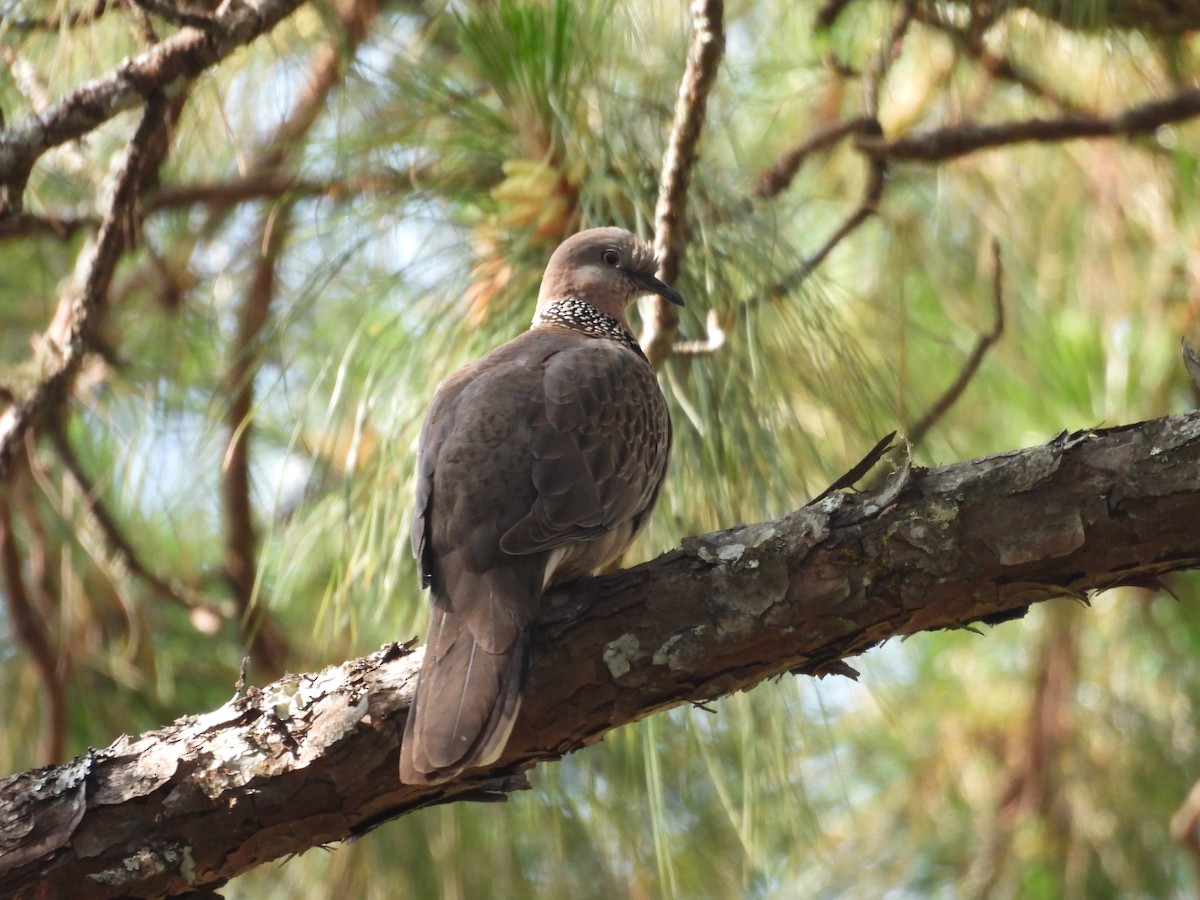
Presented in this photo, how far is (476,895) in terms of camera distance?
326 centimetres

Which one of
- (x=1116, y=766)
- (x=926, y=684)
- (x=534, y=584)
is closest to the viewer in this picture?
(x=534, y=584)

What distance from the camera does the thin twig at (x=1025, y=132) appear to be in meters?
3.06

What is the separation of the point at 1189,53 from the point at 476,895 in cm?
267

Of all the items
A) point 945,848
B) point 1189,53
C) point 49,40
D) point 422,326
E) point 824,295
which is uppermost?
point 49,40

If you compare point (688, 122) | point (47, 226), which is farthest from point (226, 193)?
point (688, 122)

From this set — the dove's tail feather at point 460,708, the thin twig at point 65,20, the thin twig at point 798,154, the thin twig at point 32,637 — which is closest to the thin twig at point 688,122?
the thin twig at point 798,154

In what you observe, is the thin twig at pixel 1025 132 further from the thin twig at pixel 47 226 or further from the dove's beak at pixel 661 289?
the thin twig at pixel 47 226

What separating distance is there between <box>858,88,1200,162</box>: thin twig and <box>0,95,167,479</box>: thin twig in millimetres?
1515

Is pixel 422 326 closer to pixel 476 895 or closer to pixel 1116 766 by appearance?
pixel 476 895

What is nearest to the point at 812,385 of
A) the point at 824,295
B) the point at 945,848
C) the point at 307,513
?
the point at 824,295

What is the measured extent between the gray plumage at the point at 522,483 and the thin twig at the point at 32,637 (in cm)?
130

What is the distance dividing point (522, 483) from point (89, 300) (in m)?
1.01

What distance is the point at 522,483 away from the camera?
237 cm

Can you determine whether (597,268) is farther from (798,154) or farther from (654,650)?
(654,650)
